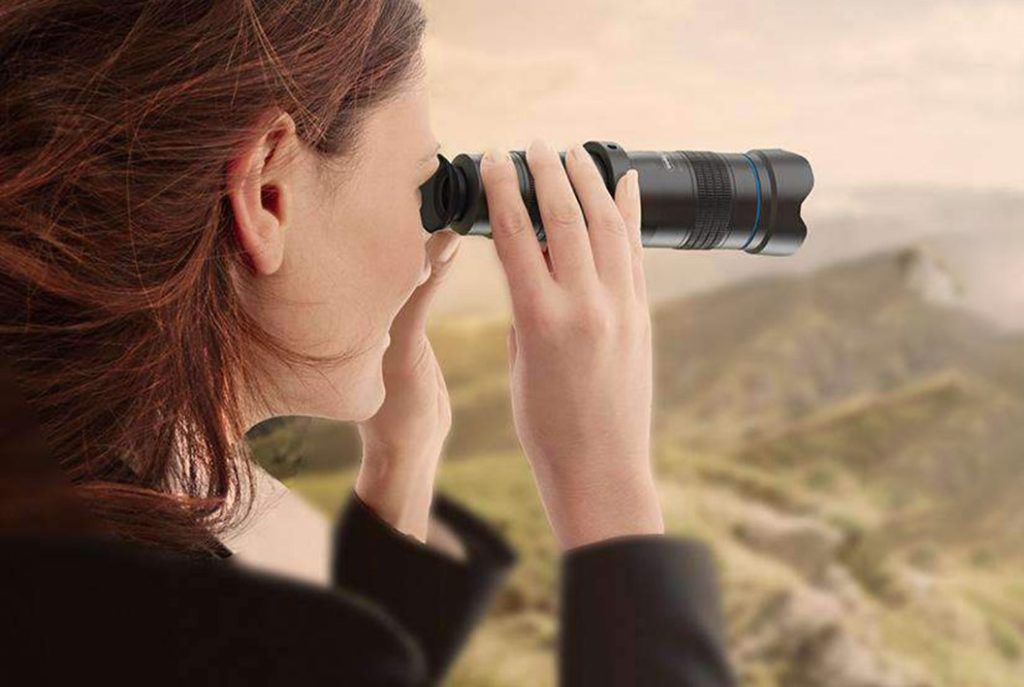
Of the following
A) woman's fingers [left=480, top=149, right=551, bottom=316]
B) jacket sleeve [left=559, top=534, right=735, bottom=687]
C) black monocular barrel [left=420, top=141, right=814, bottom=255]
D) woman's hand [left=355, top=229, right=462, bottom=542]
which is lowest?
jacket sleeve [left=559, top=534, right=735, bottom=687]

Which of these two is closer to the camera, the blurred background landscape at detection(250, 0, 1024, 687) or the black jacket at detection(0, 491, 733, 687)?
the black jacket at detection(0, 491, 733, 687)

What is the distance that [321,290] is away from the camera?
74 centimetres

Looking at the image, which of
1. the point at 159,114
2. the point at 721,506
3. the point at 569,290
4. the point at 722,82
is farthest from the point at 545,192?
the point at 721,506

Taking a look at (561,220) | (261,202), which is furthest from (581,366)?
(261,202)

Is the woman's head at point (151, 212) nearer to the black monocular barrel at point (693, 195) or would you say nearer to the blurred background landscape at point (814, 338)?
the black monocular barrel at point (693, 195)

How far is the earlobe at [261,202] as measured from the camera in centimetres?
68

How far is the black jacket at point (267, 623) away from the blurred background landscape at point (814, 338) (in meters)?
1.83

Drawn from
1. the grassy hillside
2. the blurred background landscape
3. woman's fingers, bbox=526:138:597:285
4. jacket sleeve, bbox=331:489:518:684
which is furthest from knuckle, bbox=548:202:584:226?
the grassy hillside

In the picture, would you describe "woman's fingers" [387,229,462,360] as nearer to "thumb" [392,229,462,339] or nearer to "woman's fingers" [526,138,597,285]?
"thumb" [392,229,462,339]

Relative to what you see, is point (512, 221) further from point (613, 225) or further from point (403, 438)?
point (403, 438)

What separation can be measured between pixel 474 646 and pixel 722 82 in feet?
4.02

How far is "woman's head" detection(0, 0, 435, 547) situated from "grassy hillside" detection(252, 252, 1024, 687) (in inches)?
75.9

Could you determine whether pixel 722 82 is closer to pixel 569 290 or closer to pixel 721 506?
pixel 721 506

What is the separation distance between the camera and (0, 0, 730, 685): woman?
54 centimetres
